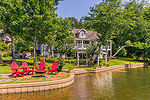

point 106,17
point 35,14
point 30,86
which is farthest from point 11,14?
point 106,17

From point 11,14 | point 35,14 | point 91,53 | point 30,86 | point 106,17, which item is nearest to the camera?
point 30,86

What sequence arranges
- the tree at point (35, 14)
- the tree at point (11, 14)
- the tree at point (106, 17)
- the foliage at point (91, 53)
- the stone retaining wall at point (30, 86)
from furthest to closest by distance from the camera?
the tree at point (106, 17)
the foliage at point (91, 53)
the tree at point (11, 14)
the tree at point (35, 14)
the stone retaining wall at point (30, 86)

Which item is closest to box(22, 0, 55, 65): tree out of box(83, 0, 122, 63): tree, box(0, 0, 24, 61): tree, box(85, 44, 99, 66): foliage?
box(0, 0, 24, 61): tree

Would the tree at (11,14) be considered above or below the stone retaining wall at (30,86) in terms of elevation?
above

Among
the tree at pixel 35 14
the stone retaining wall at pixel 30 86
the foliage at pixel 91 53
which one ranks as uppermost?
the tree at pixel 35 14

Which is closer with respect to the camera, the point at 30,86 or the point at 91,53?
the point at 30,86

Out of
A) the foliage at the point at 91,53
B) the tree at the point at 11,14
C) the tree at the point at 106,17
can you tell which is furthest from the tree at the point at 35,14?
the tree at the point at 106,17

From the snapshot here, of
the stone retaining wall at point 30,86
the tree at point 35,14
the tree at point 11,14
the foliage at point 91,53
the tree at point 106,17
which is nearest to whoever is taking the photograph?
the stone retaining wall at point 30,86

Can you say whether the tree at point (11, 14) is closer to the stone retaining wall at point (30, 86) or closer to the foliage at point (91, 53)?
the stone retaining wall at point (30, 86)

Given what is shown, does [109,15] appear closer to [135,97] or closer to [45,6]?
[45,6]

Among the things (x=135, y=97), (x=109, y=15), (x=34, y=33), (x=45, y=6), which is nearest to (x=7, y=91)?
(x=135, y=97)

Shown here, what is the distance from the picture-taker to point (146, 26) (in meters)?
41.5

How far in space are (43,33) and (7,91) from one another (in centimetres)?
1432

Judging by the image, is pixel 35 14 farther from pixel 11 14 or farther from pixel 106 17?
pixel 106 17
